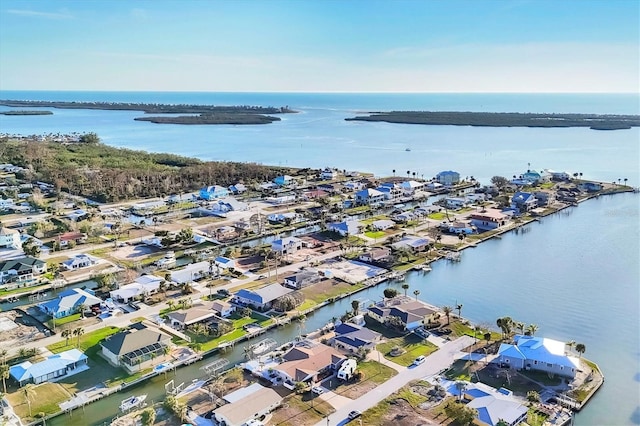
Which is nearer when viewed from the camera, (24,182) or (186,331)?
(186,331)

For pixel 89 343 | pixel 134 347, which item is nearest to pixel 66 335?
pixel 89 343

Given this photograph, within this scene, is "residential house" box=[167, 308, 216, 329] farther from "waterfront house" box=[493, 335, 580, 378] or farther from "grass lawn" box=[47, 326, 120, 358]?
"waterfront house" box=[493, 335, 580, 378]

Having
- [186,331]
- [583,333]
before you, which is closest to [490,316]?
[583,333]

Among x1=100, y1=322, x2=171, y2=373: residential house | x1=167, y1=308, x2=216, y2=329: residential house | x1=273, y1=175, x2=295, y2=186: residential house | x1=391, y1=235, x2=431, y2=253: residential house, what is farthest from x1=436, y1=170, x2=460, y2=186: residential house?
x1=100, y1=322, x2=171, y2=373: residential house

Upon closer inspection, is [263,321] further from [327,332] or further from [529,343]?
[529,343]

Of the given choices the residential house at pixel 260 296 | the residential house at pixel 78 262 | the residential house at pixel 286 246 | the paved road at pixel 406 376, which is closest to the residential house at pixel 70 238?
the residential house at pixel 78 262

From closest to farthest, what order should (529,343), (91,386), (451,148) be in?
(91,386)
(529,343)
(451,148)

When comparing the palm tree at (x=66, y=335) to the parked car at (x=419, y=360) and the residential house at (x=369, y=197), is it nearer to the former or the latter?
the parked car at (x=419, y=360)
